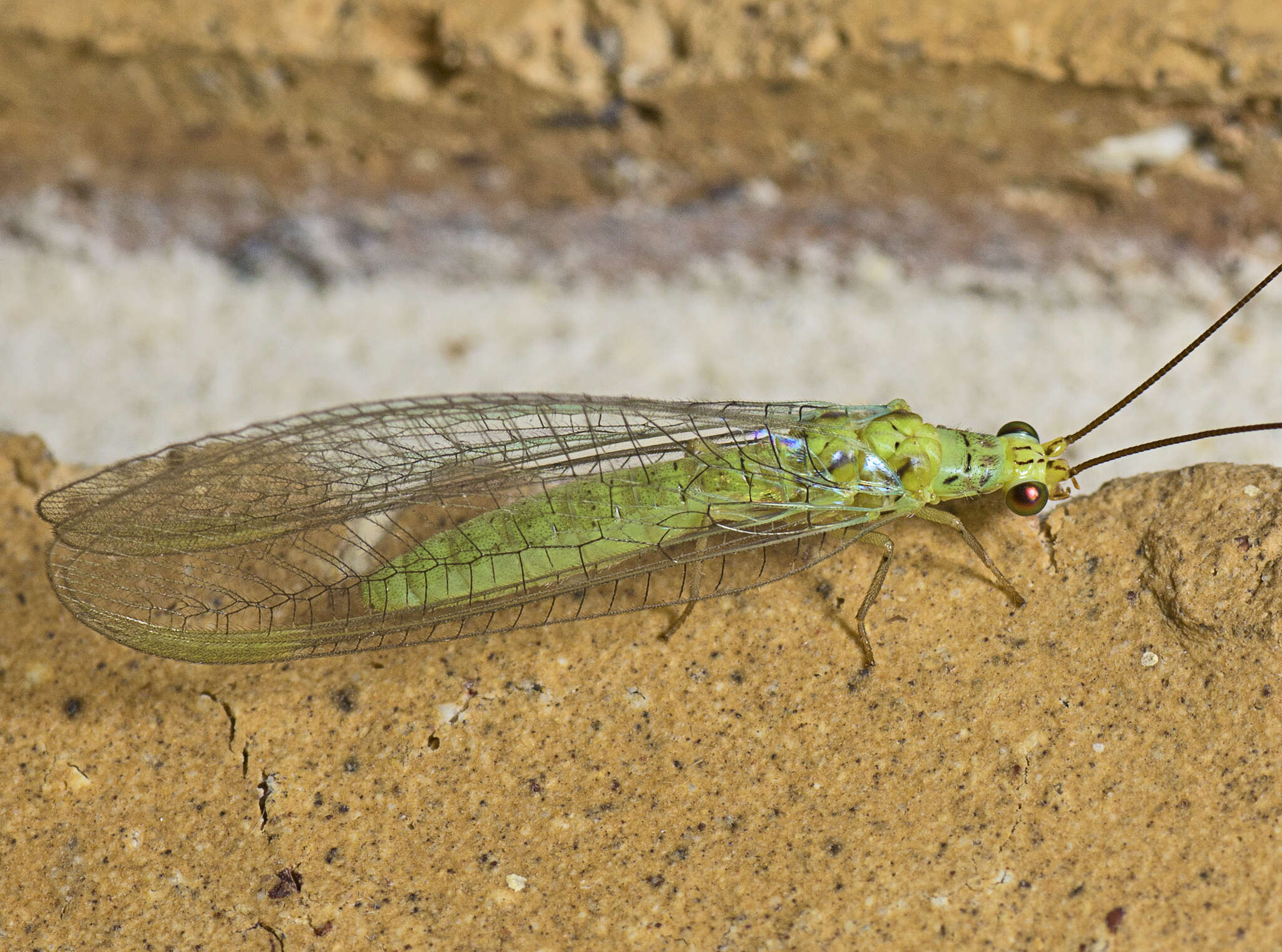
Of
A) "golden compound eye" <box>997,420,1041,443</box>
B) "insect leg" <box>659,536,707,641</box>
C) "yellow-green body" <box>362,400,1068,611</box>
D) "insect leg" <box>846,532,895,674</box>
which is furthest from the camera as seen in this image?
"golden compound eye" <box>997,420,1041,443</box>

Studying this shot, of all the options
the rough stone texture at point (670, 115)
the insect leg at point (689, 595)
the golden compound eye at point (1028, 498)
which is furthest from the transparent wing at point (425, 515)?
the rough stone texture at point (670, 115)

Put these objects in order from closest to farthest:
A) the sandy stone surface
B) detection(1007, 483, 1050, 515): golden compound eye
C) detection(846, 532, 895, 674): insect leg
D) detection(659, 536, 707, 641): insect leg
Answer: the sandy stone surface < detection(846, 532, 895, 674): insect leg < detection(659, 536, 707, 641): insect leg < detection(1007, 483, 1050, 515): golden compound eye

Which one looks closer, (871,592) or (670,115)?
(871,592)

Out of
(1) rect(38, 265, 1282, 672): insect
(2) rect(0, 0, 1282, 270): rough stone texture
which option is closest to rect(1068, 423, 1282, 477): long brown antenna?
(1) rect(38, 265, 1282, 672): insect

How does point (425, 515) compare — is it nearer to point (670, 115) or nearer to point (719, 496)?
point (719, 496)

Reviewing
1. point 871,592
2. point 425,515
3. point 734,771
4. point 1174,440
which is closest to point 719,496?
point 871,592

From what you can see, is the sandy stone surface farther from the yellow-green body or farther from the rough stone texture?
the rough stone texture
